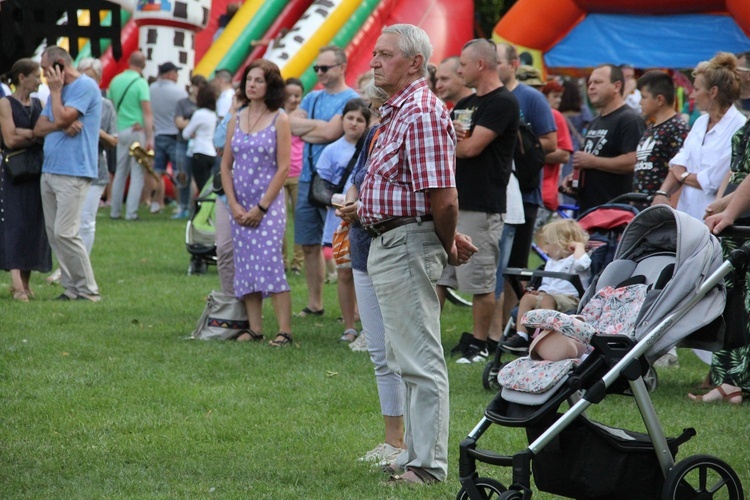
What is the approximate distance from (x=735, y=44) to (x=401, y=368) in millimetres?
14165

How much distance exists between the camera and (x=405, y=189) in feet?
15.0

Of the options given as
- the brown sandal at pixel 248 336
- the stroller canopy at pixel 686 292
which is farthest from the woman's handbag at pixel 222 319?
the stroller canopy at pixel 686 292

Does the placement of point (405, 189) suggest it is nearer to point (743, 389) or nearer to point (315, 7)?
point (743, 389)

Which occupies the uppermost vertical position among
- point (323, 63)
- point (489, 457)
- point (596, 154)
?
point (323, 63)

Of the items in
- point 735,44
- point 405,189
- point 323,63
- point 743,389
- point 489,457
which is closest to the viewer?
point 489,457

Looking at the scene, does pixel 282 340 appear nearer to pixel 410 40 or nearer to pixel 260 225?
pixel 260 225

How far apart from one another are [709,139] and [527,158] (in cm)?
147

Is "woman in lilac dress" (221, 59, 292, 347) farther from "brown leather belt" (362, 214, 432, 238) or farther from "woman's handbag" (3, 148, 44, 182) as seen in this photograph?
"brown leather belt" (362, 214, 432, 238)

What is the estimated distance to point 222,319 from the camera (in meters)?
8.46

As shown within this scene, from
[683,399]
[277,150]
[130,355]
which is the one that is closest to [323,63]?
[277,150]

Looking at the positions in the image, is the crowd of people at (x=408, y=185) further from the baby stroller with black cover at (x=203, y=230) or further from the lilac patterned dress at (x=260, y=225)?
the baby stroller with black cover at (x=203, y=230)

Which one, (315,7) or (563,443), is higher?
(315,7)

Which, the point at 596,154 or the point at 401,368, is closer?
the point at 401,368

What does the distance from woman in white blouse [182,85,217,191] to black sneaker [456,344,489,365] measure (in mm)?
8334
